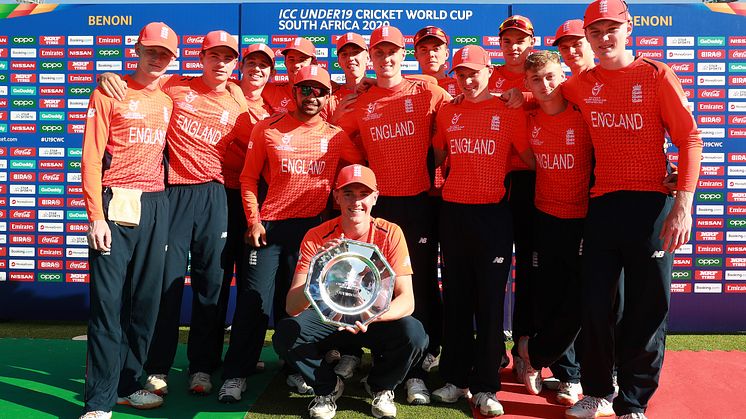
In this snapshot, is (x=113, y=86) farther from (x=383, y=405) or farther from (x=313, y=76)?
(x=383, y=405)

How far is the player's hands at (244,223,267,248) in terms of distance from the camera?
350 cm

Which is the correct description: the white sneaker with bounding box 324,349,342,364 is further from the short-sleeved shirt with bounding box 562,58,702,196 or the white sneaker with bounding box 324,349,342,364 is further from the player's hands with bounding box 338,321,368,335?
the short-sleeved shirt with bounding box 562,58,702,196

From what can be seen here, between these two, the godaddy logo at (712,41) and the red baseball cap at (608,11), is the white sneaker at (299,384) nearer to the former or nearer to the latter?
the red baseball cap at (608,11)

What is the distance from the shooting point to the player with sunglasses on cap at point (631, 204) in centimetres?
290

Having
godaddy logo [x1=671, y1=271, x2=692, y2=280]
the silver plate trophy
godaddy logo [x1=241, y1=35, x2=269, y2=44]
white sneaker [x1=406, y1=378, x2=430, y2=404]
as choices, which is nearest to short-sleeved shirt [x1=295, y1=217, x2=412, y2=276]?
the silver plate trophy

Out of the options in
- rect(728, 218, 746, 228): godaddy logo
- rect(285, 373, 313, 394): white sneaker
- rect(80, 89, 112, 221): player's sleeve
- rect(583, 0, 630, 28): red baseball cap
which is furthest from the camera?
rect(728, 218, 746, 228): godaddy logo

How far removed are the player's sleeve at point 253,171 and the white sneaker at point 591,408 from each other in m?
2.20

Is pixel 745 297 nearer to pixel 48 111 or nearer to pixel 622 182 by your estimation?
pixel 622 182

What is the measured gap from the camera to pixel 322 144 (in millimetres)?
3553

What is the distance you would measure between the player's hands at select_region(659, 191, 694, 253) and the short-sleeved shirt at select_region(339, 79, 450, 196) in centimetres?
139

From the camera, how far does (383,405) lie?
3250 millimetres

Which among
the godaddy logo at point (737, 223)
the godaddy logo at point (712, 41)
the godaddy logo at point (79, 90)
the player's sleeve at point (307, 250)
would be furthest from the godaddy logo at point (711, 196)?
the godaddy logo at point (79, 90)

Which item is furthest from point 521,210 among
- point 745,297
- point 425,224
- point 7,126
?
point 7,126

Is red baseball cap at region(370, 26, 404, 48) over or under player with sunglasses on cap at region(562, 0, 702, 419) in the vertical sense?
over
